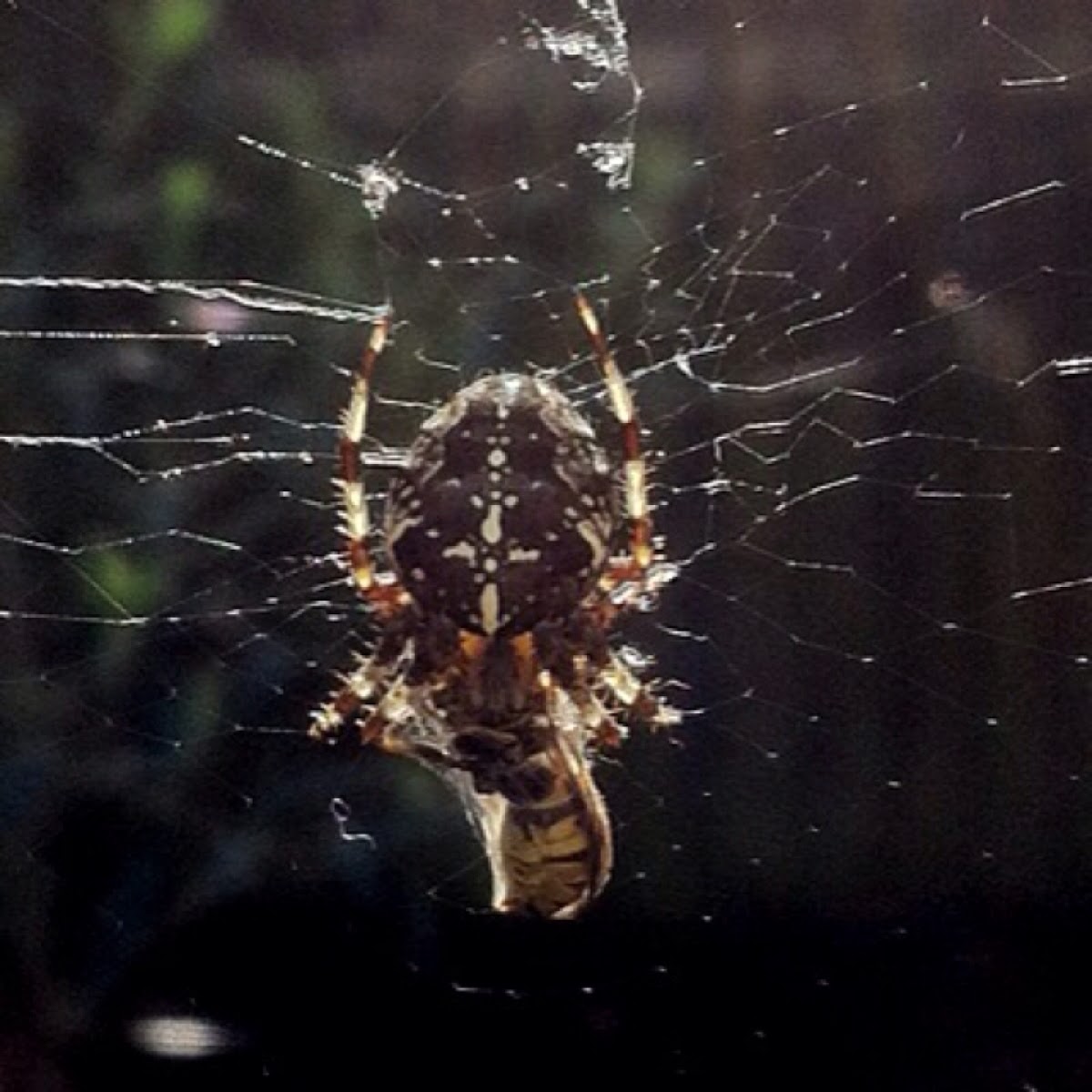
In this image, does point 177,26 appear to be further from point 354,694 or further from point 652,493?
point 354,694

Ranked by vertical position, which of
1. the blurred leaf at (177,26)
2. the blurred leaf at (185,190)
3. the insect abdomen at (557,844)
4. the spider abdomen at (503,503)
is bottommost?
the insect abdomen at (557,844)

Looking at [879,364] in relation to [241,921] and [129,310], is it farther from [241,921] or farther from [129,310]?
[241,921]

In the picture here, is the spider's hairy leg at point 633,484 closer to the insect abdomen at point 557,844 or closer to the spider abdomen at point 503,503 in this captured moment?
the spider abdomen at point 503,503

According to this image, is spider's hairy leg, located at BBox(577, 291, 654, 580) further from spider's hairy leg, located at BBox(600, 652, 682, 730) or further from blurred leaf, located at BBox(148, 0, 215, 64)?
blurred leaf, located at BBox(148, 0, 215, 64)

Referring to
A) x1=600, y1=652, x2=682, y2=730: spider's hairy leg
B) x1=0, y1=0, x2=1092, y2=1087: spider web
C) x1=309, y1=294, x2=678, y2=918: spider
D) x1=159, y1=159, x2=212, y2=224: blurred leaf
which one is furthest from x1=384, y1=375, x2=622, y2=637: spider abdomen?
x1=159, y1=159, x2=212, y2=224: blurred leaf

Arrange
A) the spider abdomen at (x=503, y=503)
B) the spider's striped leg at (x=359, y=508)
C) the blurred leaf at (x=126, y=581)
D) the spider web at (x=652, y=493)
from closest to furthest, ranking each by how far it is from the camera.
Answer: the spider abdomen at (x=503, y=503)
the spider's striped leg at (x=359, y=508)
the spider web at (x=652, y=493)
the blurred leaf at (x=126, y=581)

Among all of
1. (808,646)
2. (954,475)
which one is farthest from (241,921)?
(954,475)

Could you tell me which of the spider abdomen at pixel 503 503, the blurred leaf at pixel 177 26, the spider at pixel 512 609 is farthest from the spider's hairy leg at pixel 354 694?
the blurred leaf at pixel 177 26
